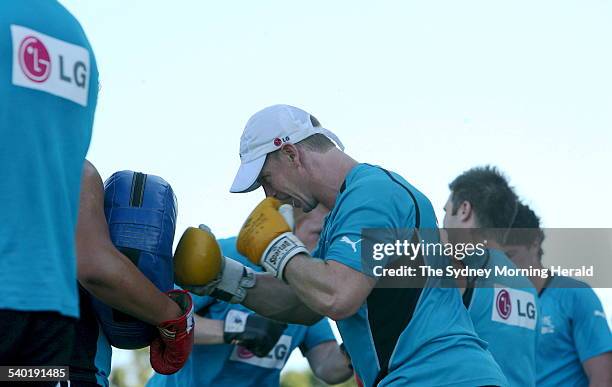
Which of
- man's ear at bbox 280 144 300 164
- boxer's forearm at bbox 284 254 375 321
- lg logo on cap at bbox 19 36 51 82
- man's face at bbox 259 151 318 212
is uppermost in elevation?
man's ear at bbox 280 144 300 164

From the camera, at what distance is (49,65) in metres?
3.34

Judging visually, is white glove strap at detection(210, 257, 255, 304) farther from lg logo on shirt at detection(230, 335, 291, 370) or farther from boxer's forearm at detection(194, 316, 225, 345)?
lg logo on shirt at detection(230, 335, 291, 370)

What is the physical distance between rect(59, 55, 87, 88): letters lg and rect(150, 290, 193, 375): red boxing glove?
1397 millimetres

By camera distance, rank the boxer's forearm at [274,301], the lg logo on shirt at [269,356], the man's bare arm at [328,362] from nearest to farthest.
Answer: the boxer's forearm at [274,301], the lg logo on shirt at [269,356], the man's bare arm at [328,362]

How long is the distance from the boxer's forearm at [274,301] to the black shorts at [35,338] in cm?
237

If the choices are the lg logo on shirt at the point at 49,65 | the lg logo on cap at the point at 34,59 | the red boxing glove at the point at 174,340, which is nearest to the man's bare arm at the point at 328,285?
the red boxing glove at the point at 174,340

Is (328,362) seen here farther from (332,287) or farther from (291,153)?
(332,287)

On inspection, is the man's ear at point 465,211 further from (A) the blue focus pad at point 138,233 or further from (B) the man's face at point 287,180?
(A) the blue focus pad at point 138,233

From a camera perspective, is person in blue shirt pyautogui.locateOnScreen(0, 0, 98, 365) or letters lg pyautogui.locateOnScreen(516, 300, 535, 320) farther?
letters lg pyautogui.locateOnScreen(516, 300, 535, 320)

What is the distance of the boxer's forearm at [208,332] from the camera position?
693 centimetres

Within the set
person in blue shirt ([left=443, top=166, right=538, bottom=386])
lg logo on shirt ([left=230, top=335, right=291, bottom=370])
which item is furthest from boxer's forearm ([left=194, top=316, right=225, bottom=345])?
person in blue shirt ([left=443, top=166, right=538, bottom=386])

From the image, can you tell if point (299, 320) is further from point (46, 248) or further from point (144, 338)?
point (46, 248)

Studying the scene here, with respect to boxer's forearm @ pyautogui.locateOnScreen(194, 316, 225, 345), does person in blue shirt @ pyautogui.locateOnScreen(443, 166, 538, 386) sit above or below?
above

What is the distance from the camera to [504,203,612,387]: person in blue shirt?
26.2 feet
